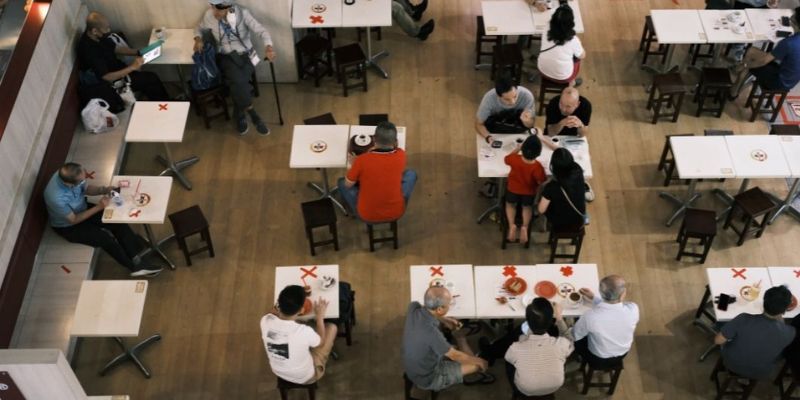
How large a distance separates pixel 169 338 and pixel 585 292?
3.88 metres

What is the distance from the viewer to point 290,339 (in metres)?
6.57

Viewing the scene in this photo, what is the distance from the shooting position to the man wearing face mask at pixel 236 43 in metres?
9.27

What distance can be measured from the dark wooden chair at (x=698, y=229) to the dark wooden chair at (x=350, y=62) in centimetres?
403

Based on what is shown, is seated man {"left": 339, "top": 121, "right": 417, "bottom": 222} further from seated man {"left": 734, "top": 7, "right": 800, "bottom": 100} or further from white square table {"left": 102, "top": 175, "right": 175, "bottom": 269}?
seated man {"left": 734, "top": 7, "right": 800, "bottom": 100}

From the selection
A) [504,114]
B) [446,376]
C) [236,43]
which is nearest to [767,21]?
[504,114]

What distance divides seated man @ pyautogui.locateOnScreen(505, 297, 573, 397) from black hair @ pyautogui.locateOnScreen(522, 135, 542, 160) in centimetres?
154

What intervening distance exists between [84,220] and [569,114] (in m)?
4.85

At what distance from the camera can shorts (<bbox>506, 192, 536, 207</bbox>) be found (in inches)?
320

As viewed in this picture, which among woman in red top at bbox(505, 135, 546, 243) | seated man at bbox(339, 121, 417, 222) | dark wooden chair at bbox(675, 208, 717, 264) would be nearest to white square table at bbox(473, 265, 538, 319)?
woman in red top at bbox(505, 135, 546, 243)

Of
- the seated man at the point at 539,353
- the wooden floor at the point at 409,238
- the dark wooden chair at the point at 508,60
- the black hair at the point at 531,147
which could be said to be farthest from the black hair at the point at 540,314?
the dark wooden chair at the point at 508,60

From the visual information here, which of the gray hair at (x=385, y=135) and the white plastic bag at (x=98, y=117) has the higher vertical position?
the gray hair at (x=385, y=135)

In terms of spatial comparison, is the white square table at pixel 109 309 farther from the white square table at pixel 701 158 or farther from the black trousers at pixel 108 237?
the white square table at pixel 701 158

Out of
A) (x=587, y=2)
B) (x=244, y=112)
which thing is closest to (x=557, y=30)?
(x=587, y=2)

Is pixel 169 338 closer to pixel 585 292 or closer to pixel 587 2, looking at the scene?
pixel 585 292
